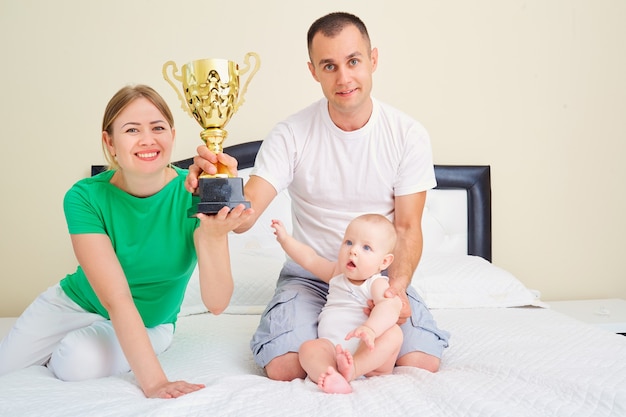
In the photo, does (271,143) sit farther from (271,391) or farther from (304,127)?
(271,391)

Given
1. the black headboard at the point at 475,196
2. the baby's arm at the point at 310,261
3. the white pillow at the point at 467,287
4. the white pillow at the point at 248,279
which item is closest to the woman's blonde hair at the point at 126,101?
the baby's arm at the point at 310,261

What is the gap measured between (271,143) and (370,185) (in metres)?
0.33

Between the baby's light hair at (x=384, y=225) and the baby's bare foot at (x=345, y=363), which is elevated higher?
the baby's light hair at (x=384, y=225)

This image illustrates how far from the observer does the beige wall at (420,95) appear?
9.67 feet

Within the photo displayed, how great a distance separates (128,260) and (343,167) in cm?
68

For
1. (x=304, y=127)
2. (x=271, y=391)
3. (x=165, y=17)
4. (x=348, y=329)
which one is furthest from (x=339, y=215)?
(x=165, y=17)

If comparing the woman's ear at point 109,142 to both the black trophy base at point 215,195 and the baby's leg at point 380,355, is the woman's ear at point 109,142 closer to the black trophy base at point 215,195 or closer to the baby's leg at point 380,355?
the black trophy base at point 215,195

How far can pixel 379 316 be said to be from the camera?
5.12ft

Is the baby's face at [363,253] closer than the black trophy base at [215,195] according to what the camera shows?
No

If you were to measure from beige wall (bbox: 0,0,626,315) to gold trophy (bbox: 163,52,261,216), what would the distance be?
1.44m

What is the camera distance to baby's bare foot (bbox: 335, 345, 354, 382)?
4.75ft

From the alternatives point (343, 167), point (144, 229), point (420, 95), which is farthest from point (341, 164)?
point (420, 95)

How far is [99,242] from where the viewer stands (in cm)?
166

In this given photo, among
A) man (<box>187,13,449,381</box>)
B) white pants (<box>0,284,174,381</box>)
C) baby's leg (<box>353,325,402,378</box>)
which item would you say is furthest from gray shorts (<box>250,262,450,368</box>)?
white pants (<box>0,284,174,381</box>)
